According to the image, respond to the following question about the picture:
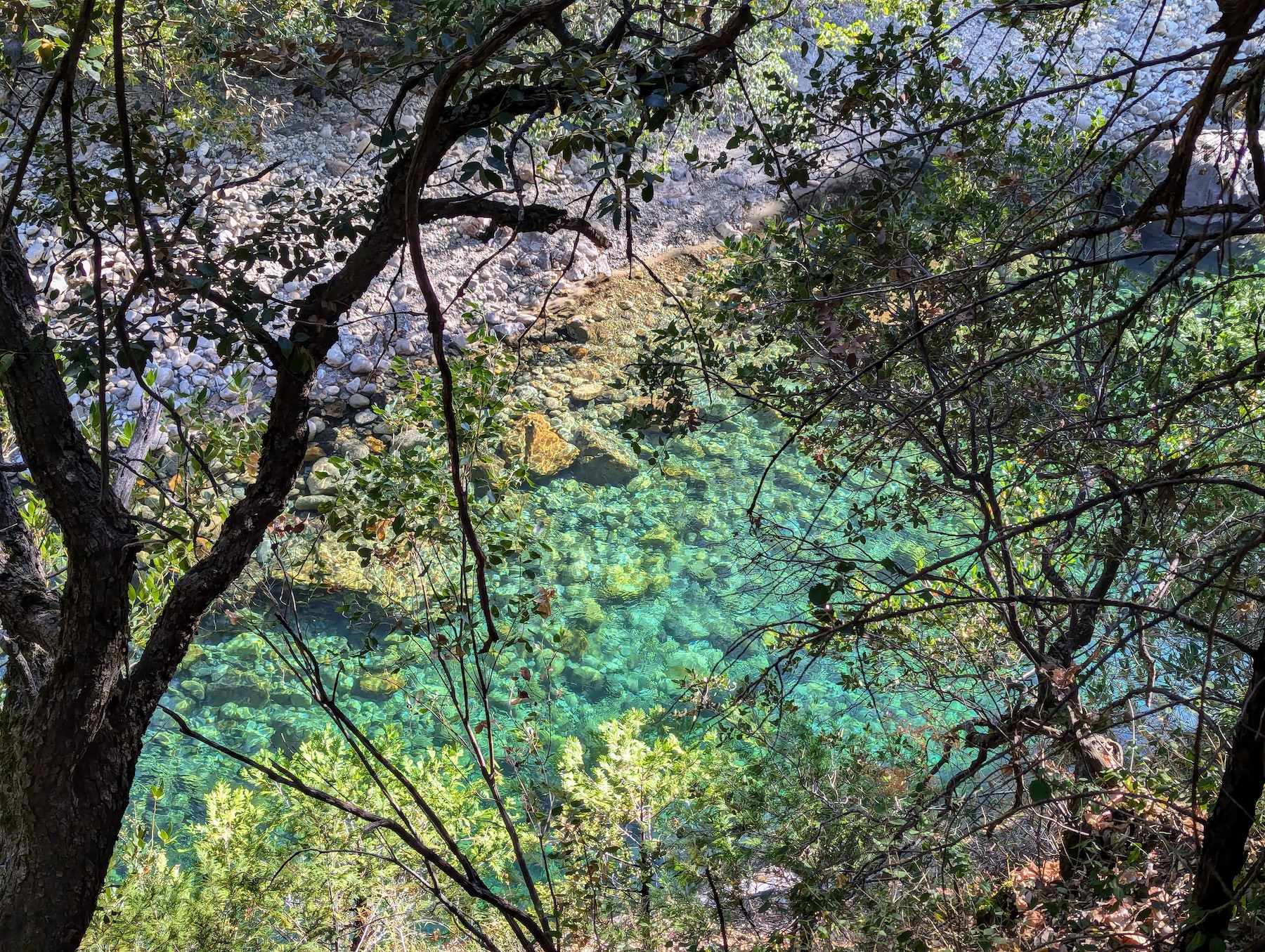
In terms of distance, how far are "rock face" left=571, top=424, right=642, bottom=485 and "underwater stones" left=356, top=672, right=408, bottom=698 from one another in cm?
224

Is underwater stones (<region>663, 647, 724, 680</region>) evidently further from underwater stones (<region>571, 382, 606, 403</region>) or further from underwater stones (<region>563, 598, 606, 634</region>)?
underwater stones (<region>571, 382, 606, 403</region>)

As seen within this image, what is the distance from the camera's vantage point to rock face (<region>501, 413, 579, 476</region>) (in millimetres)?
7016

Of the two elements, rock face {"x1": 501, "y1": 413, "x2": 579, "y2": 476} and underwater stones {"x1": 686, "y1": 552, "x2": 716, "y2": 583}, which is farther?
rock face {"x1": 501, "y1": 413, "x2": 579, "y2": 476}

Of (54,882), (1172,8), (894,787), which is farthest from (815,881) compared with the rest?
(1172,8)

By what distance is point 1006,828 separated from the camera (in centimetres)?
269

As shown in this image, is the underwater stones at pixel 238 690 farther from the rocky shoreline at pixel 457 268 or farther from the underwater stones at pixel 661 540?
the underwater stones at pixel 661 540

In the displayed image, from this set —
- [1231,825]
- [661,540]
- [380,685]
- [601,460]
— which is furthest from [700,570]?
[1231,825]

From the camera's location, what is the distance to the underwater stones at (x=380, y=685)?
5449 mm

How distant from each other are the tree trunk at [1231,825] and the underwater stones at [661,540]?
5245 millimetres

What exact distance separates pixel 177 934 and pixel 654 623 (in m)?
3.57

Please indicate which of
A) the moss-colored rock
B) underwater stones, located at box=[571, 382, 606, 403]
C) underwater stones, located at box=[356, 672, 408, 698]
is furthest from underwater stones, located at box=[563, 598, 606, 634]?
underwater stones, located at box=[571, 382, 606, 403]

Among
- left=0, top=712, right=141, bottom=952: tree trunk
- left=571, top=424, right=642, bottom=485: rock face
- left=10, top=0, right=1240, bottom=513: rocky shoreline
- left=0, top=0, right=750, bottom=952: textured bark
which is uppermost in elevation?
left=10, top=0, right=1240, bottom=513: rocky shoreline

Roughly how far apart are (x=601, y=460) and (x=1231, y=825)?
19.8 feet

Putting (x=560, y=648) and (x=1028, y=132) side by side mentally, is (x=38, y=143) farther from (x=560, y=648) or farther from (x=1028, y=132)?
(x=560, y=648)
